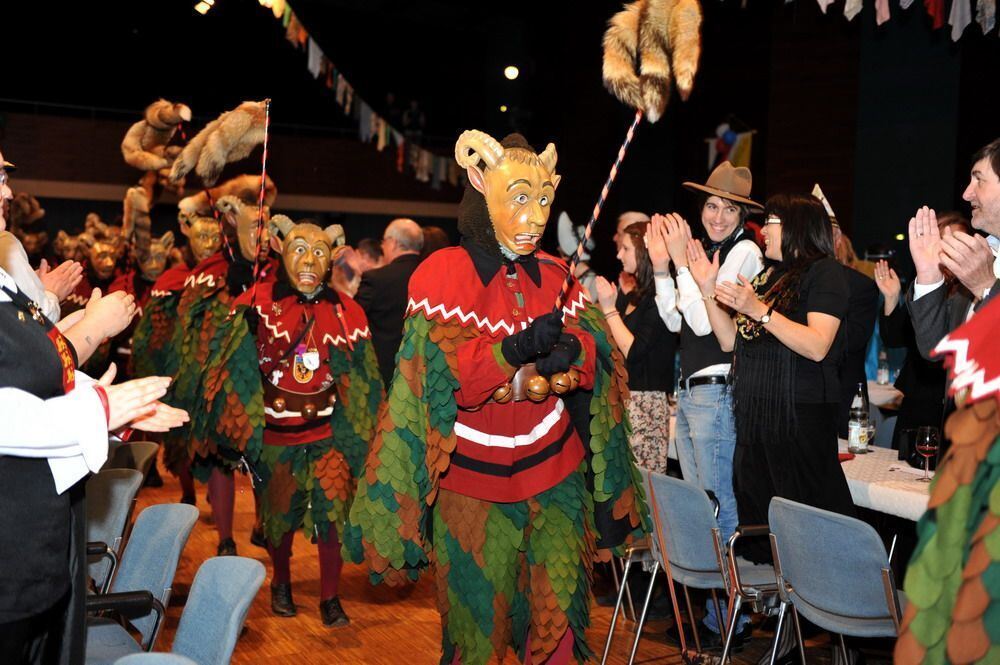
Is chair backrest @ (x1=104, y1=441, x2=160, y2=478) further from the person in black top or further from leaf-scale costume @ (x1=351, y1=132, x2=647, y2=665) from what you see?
the person in black top

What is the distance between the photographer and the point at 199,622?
8.04ft

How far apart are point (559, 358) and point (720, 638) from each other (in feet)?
6.28

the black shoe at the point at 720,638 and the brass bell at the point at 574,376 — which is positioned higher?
the brass bell at the point at 574,376

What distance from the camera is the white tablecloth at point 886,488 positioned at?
3123 millimetres

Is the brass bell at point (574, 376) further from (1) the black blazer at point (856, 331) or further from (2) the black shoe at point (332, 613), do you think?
(2) the black shoe at point (332, 613)

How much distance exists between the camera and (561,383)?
2689 mm

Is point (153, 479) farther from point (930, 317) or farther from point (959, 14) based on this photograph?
point (959, 14)

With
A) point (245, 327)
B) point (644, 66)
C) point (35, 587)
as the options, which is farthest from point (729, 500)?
Result: point (35, 587)

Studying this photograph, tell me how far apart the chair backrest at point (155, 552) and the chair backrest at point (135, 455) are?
0.85 m

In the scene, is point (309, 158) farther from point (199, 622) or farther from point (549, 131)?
point (199, 622)

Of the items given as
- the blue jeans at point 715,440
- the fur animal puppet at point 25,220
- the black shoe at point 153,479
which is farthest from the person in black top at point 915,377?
the fur animal puppet at point 25,220

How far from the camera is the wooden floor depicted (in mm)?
3980

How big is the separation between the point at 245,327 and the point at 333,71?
4.70m

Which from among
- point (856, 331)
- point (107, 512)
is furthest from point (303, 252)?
point (856, 331)
